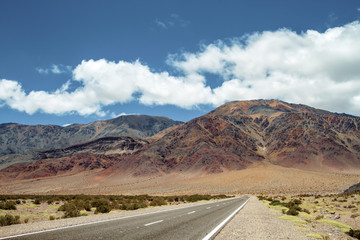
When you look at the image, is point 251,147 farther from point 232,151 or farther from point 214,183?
point 214,183

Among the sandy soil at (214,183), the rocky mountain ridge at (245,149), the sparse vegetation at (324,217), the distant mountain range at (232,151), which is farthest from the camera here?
the distant mountain range at (232,151)

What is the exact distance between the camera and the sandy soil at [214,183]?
8387 cm

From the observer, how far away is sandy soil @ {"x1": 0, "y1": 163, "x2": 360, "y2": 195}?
83869mm

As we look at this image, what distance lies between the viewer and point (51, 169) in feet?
563

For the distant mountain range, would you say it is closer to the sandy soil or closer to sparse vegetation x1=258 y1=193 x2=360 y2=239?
the sandy soil

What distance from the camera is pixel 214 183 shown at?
100812mm

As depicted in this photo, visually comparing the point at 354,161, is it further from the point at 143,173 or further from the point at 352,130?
the point at 143,173

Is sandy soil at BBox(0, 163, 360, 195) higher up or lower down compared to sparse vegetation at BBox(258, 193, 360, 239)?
lower down

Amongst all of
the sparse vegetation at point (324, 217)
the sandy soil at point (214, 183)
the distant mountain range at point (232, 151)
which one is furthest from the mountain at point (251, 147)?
the sparse vegetation at point (324, 217)

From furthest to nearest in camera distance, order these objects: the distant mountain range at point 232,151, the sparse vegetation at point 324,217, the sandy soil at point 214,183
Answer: the distant mountain range at point 232,151 → the sandy soil at point 214,183 → the sparse vegetation at point 324,217

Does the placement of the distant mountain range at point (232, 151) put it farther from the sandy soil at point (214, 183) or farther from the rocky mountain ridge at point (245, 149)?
the sandy soil at point (214, 183)

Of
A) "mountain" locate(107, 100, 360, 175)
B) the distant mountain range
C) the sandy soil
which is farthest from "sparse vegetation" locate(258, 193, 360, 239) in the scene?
"mountain" locate(107, 100, 360, 175)

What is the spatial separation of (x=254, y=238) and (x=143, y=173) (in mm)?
129420

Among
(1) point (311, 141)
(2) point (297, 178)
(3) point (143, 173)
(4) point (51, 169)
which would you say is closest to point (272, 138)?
(1) point (311, 141)
